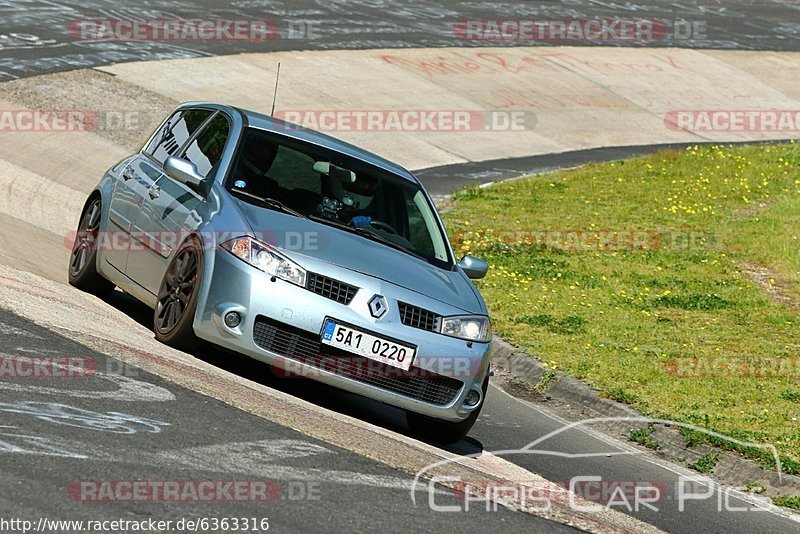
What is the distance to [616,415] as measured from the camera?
1005cm

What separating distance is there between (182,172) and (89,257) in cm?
172

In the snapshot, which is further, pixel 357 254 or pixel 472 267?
pixel 472 267

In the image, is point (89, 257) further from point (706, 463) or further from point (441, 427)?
point (706, 463)

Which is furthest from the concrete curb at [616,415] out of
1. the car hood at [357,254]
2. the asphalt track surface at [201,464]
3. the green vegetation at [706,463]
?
the car hood at [357,254]

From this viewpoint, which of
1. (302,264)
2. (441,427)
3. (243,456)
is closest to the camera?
(243,456)

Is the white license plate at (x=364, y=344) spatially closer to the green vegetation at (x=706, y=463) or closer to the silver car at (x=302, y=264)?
the silver car at (x=302, y=264)

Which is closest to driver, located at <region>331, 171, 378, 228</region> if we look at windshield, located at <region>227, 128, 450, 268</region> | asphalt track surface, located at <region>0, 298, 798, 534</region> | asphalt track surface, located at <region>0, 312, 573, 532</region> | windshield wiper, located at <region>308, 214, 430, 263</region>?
windshield, located at <region>227, 128, 450, 268</region>

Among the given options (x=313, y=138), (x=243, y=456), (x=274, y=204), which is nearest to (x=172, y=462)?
(x=243, y=456)

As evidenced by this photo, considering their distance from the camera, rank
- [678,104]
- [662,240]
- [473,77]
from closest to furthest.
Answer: [662,240] < [473,77] < [678,104]

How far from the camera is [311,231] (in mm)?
8234

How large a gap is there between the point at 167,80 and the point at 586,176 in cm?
746

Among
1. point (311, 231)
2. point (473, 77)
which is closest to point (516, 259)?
point (311, 231)

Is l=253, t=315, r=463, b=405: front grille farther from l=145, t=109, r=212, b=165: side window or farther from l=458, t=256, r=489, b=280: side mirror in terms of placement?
l=145, t=109, r=212, b=165: side window

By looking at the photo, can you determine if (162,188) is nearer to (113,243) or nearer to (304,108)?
(113,243)
